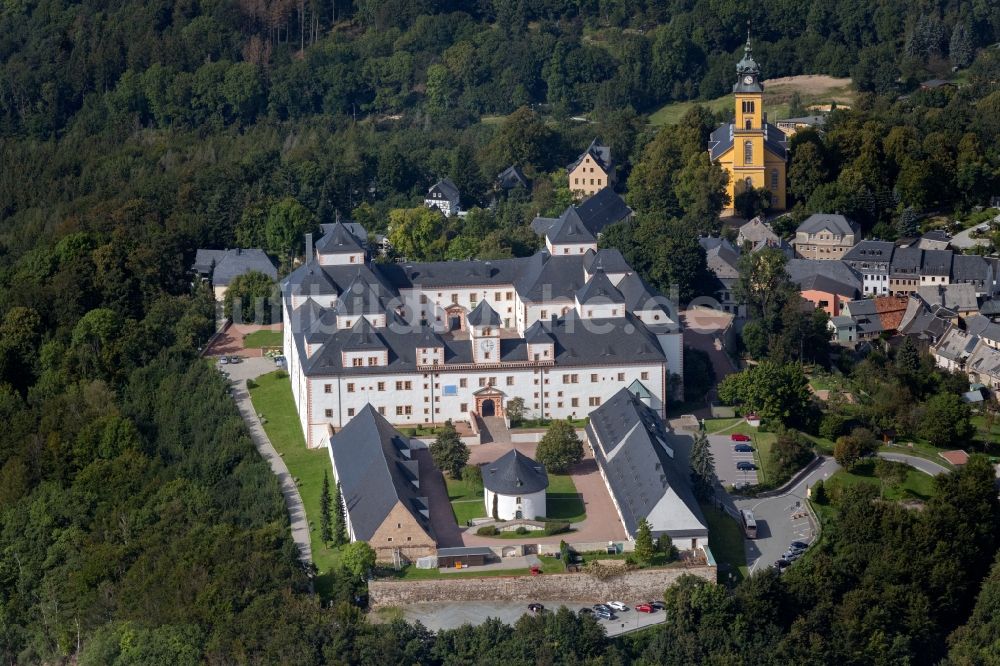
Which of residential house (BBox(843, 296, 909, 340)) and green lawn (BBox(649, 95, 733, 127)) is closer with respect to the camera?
residential house (BBox(843, 296, 909, 340))

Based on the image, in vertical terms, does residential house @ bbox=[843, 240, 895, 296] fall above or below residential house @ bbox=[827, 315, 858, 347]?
above

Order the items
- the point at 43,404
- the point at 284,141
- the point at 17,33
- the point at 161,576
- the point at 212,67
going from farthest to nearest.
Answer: the point at 17,33 < the point at 212,67 < the point at 284,141 < the point at 43,404 < the point at 161,576

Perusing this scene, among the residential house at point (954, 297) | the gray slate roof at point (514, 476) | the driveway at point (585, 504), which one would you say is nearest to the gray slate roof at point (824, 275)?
the residential house at point (954, 297)

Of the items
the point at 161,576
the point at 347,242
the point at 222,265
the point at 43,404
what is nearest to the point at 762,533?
the point at 161,576

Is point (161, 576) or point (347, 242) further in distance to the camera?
point (347, 242)

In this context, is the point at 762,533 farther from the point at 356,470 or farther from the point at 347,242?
the point at 347,242

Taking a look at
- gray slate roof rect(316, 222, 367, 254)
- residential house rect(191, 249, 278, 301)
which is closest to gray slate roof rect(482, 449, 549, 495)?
gray slate roof rect(316, 222, 367, 254)

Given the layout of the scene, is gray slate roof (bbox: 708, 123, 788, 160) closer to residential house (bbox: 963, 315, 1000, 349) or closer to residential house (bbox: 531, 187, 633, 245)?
residential house (bbox: 531, 187, 633, 245)

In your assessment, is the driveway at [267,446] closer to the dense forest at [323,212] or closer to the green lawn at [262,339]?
the dense forest at [323,212]
